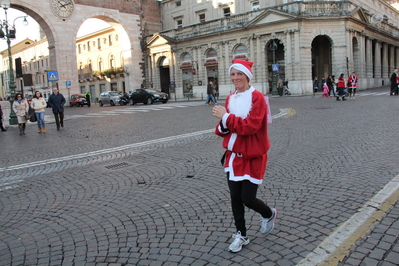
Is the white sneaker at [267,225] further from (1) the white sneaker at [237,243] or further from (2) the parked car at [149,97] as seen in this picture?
(2) the parked car at [149,97]

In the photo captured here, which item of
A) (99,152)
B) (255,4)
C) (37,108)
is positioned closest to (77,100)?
(255,4)

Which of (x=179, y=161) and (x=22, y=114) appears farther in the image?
(x=22, y=114)

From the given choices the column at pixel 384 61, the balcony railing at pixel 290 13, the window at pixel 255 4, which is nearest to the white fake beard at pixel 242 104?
the balcony railing at pixel 290 13

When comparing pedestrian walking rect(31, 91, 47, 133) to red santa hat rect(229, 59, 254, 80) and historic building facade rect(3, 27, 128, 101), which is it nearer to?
red santa hat rect(229, 59, 254, 80)

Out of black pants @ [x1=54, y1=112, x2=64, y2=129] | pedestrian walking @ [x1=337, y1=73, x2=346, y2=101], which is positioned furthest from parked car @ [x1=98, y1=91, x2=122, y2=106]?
pedestrian walking @ [x1=337, y1=73, x2=346, y2=101]

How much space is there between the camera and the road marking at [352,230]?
9.96 feet

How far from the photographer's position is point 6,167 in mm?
7590

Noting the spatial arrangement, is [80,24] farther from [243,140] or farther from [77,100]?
[243,140]

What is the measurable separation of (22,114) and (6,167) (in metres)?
7.38

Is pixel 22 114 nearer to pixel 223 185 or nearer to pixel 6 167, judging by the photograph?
pixel 6 167

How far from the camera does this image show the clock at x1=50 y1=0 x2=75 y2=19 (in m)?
41.4

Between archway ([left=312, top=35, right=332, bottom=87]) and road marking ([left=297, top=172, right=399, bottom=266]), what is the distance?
36390mm

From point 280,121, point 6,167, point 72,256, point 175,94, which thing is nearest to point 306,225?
point 72,256

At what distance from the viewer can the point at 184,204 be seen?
15.1ft
